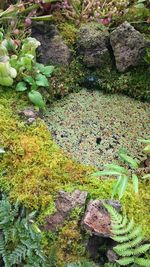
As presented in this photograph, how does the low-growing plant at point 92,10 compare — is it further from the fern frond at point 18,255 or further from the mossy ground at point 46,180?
the fern frond at point 18,255

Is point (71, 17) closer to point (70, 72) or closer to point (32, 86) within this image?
point (70, 72)

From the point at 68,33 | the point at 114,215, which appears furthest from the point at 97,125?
the point at 114,215

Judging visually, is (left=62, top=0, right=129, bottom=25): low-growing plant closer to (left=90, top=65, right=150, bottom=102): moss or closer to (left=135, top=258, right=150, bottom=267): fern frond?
(left=90, top=65, right=150, bottom=102): moss

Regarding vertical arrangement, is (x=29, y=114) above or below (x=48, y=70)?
below

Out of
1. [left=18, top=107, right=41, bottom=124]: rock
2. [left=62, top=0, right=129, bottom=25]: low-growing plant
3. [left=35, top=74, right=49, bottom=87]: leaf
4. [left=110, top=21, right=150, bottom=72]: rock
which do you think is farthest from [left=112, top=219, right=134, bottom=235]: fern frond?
[left=62, top=0, right=129, bottom=25]: low-growing plant

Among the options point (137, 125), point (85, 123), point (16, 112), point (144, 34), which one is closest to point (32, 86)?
point (16, 112)

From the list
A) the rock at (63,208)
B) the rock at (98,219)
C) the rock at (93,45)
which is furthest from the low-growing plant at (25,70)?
the rock at (98,219)

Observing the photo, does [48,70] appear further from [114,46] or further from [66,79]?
[114,46]
